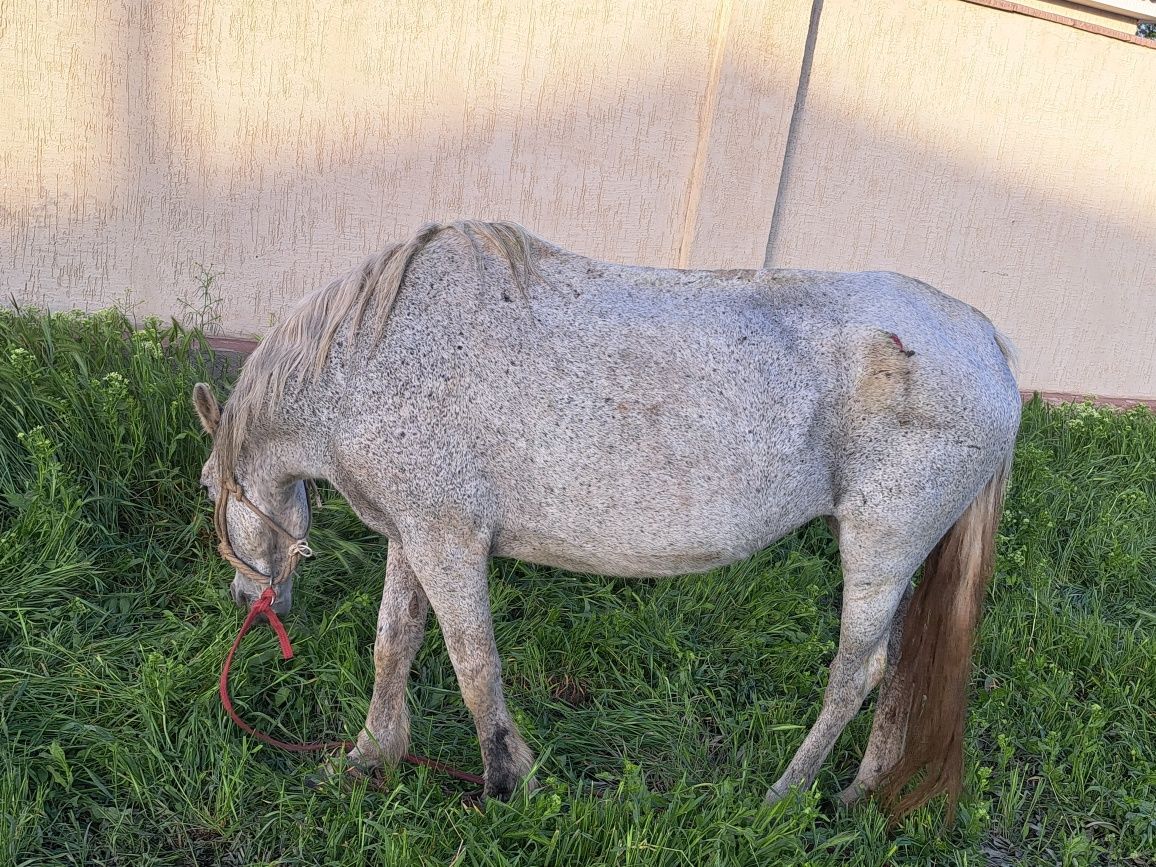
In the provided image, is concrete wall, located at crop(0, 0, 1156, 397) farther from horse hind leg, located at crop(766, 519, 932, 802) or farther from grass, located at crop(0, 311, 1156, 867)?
horse hind leg, located at crop(766, 519, 932, 802)

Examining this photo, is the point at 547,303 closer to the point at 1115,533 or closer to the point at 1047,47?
the point at 1115,533

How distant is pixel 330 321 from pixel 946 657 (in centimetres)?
210

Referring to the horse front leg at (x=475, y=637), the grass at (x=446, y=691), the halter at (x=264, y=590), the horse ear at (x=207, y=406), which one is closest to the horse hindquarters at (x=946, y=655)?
the grass at (x=446, y=691)

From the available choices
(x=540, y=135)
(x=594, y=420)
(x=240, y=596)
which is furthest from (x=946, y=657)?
(x=540, y=135)

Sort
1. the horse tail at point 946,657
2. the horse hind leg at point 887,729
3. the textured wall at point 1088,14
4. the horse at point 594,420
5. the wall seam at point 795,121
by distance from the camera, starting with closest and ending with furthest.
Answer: the horse at point 594,420
the horse tail at point 946,657
the horse hind leg at point 887,729
the wall seam at point 795,121
the textured wall at point 1088,14

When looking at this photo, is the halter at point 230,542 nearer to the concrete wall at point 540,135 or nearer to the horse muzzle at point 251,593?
the horse muzzle at point 251,593

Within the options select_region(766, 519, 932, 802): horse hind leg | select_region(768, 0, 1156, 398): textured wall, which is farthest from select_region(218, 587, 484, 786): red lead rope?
select_region(768, 0, 1156, 398): textured wall

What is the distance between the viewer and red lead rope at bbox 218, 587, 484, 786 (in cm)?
257

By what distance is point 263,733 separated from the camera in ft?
8.99

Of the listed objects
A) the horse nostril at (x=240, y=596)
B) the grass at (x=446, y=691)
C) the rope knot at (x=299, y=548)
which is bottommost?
the grass at (x=446, y=691)

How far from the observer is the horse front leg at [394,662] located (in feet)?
8.77

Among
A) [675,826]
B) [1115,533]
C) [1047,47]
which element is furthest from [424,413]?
[1047,47]

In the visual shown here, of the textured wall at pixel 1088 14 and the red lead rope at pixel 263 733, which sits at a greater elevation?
the textured wall at pixel 1088 14

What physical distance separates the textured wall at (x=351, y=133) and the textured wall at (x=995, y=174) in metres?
0.49
